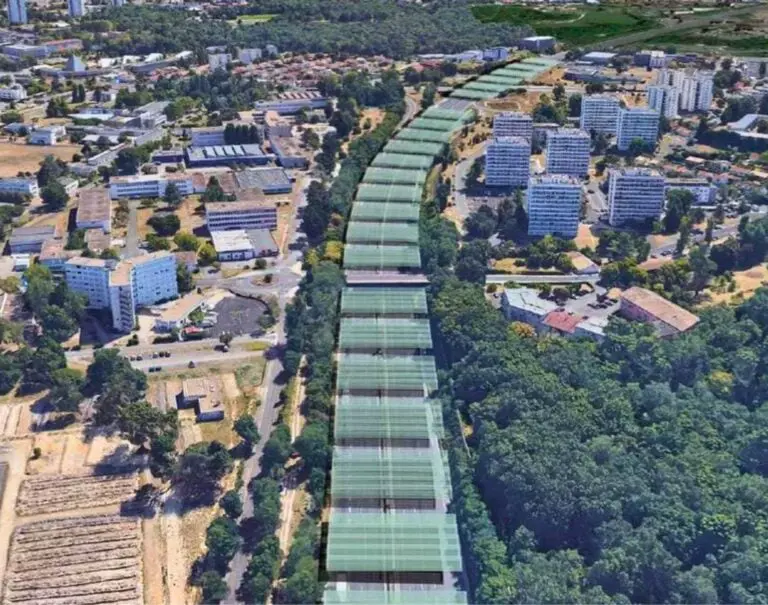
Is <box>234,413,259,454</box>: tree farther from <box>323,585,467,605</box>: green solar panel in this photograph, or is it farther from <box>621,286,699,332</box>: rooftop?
<box>621,286,699,332</box>: rooftop

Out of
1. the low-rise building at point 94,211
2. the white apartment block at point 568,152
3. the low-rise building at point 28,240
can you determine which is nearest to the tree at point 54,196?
the low-rise building at point 94,211

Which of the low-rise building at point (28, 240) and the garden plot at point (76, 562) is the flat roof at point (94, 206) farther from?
the garden plot at point (76, 562)

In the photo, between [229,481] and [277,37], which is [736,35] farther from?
[229,481]

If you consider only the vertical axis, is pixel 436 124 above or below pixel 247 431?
above

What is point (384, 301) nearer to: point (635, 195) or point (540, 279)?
point (540, 279)

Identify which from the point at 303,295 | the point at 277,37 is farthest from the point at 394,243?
the point at 277,37

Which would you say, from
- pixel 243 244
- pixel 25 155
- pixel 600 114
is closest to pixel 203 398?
pixel 243 244
